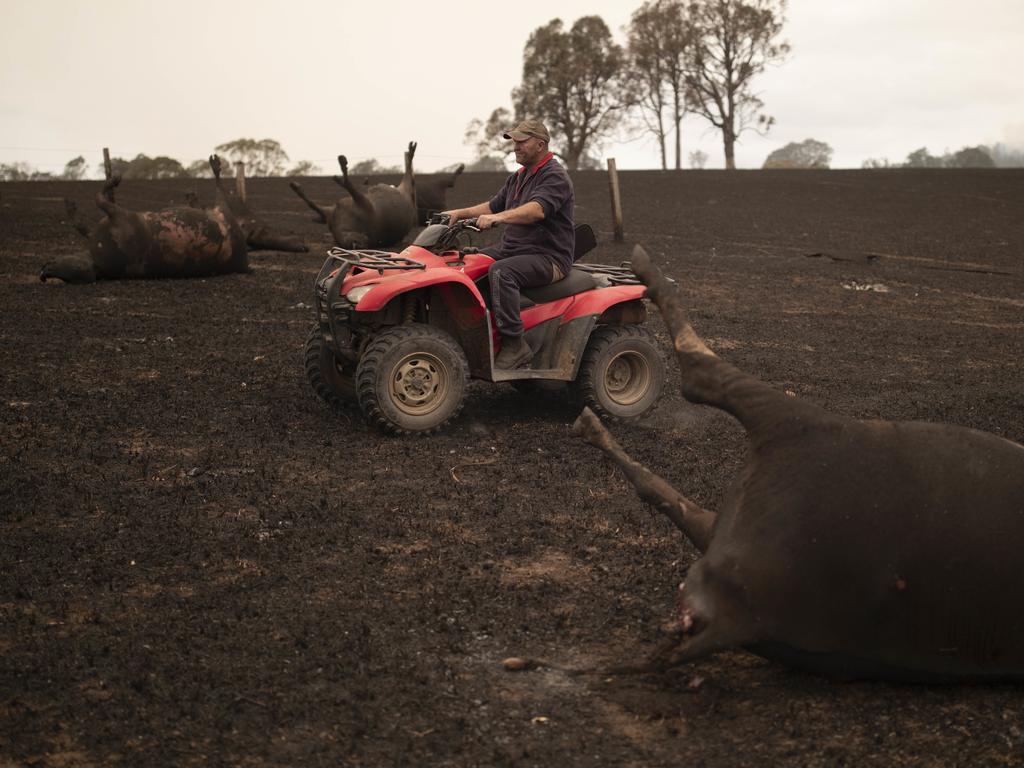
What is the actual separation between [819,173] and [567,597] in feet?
127

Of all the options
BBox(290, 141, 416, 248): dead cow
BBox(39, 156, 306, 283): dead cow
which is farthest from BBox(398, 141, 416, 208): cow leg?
BBox(39, 156, 306, 283): dead cow

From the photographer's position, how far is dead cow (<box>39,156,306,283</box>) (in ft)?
47.1

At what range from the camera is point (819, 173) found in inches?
1615

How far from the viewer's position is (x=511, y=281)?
762 centimetres

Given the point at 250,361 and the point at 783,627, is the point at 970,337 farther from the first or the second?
the point at 783,627

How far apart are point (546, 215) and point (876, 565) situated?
4516 mm

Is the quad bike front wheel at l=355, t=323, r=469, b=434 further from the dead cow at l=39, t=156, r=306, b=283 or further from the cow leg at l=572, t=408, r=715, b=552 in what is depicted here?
the dead cow at l=39, t=156, r=306, b=283

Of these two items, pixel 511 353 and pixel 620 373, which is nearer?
pixel 511 353

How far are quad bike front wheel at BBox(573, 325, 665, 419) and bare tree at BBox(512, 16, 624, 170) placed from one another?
178 feet

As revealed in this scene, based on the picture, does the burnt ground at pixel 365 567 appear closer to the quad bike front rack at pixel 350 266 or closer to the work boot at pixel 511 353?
the work boot at pixel 511 353

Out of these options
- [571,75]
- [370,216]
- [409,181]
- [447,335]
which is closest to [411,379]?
[447,335]

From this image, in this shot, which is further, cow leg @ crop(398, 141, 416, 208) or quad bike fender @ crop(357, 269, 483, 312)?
cow leg @ crop(398, 141, 416, 208)

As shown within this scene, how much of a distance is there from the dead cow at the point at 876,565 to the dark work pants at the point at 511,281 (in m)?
3.97

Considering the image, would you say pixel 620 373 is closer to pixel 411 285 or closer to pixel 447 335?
pixel 447 335
